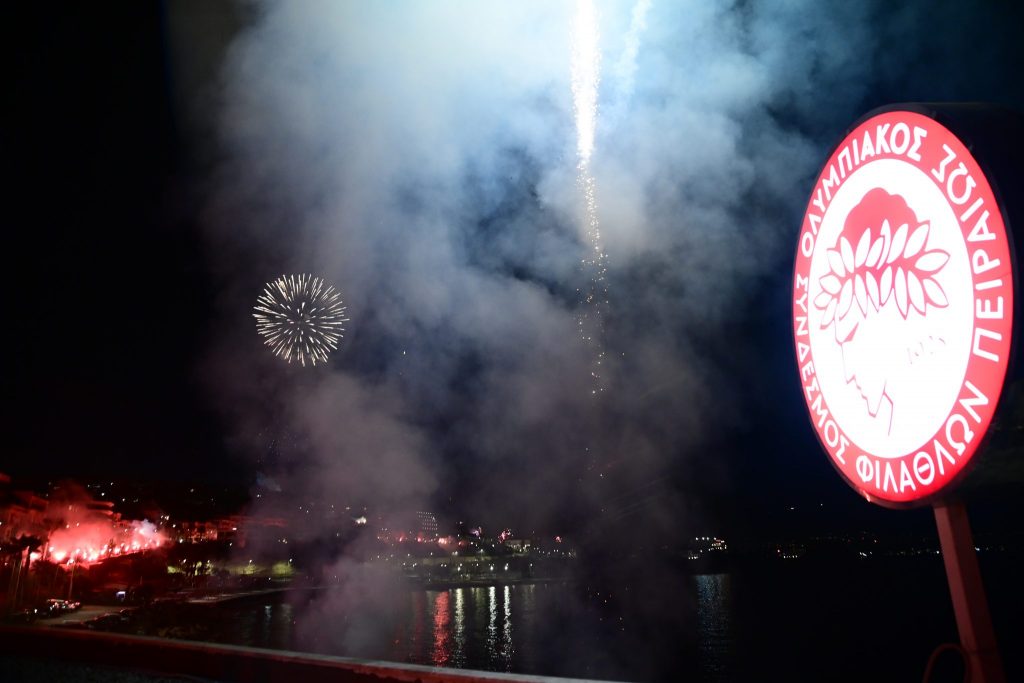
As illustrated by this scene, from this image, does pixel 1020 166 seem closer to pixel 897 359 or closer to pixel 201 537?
pixel 897 359

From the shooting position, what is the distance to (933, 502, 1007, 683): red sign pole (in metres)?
2.46

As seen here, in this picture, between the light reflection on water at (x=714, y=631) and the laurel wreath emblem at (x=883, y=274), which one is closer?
the laurel wreath emblem at (x=883, y=274)

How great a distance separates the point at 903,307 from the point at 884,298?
114 mm

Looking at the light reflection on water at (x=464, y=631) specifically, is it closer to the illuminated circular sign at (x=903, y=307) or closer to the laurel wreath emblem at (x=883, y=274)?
Answer: the illuminated circular sign at (x=903, y=307)

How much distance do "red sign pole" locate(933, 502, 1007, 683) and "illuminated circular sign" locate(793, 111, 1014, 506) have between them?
0.98 feet

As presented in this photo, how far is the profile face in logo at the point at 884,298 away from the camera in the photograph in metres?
2.45

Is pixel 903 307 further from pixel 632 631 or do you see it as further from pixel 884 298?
pixel 632 631

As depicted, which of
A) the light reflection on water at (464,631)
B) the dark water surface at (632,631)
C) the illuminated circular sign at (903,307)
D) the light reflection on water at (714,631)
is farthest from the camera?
the light reflection on water at (464,631)

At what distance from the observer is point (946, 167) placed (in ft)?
7.62

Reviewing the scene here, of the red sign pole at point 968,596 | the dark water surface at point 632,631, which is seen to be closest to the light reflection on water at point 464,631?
the dark water surface at point 632,631

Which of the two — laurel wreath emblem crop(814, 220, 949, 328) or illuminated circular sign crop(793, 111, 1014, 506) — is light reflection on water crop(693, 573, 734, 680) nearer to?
illuminated circular sign crop(793, 111, 1014, 506)

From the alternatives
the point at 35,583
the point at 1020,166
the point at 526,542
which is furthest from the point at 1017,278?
the point at 526,542

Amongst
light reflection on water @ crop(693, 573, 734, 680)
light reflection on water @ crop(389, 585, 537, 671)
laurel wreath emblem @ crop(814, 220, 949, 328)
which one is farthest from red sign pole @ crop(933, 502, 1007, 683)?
light reflection on water @ crop(693, 573, 734, 680)

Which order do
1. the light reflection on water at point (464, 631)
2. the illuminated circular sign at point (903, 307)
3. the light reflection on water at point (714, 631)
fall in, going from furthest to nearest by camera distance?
1. the light reflection on water at point (464, 631)
2. the light reflection on water at point (714, 631)
3. the illuminated circular sign at point (903, 307)
